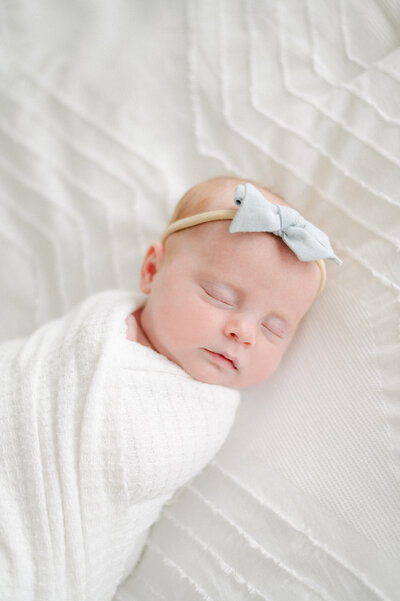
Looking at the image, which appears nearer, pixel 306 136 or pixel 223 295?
pixel 223 295

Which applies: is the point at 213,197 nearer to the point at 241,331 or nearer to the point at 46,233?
the point at 241,331

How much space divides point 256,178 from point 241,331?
1.75 feet

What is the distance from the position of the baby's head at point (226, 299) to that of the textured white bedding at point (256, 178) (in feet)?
0.52

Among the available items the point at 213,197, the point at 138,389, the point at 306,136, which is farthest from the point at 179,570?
the point at 306,136

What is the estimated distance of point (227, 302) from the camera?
1248mm

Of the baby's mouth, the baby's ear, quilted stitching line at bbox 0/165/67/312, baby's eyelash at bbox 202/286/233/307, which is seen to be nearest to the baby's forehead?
the baby's ear

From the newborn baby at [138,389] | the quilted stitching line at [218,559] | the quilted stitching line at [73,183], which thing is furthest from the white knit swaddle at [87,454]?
the quilted stitching line at [73,183]

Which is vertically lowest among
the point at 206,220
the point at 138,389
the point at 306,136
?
the point at 138,389

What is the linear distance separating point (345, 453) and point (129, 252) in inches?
32.8

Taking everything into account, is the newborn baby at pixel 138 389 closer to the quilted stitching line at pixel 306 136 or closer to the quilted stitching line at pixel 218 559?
the quilted stitching line at pixel 218 559

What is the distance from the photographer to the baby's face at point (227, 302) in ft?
4.04

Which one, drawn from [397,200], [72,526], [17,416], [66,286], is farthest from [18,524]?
[397,200]

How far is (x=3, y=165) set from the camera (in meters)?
1.81

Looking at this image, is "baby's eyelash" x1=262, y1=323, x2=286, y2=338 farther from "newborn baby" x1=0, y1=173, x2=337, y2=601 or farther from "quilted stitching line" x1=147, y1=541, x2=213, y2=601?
"quilted stitching line" x1=147, y1=541, x2=213, y2=601
